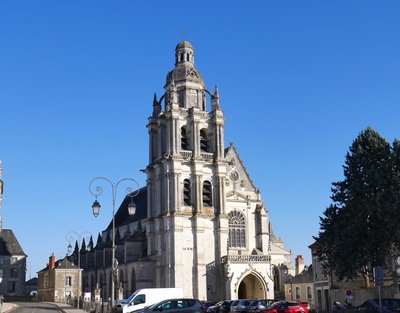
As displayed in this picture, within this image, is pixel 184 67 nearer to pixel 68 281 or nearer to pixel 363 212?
pixel 363 212

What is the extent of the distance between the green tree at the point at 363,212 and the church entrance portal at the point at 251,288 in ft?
72.5

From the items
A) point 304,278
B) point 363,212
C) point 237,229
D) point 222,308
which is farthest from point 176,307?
point 304,278

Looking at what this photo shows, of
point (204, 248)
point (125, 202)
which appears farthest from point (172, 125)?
point (125, 202)

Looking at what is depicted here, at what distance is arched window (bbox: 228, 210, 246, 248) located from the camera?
63344 millimetres

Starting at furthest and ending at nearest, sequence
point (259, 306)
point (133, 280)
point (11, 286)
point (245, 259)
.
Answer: point (11, 286), point (133, 280), point (245, 259), point (259, 306)

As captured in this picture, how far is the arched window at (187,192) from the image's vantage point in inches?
2430

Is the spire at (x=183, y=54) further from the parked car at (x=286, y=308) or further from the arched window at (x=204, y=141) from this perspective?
the parked car at (x=286, y=308)

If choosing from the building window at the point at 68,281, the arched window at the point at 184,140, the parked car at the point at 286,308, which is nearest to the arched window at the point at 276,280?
the arched window at the point at 184,140

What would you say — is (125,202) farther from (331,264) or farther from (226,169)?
(331,264)

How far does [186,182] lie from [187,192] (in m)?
1.11

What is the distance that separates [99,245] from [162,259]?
2747 cm

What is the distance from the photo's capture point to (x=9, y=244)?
99.6 meters

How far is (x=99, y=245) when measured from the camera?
8550 cm

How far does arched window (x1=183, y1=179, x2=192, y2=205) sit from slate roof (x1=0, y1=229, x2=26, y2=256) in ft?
161
